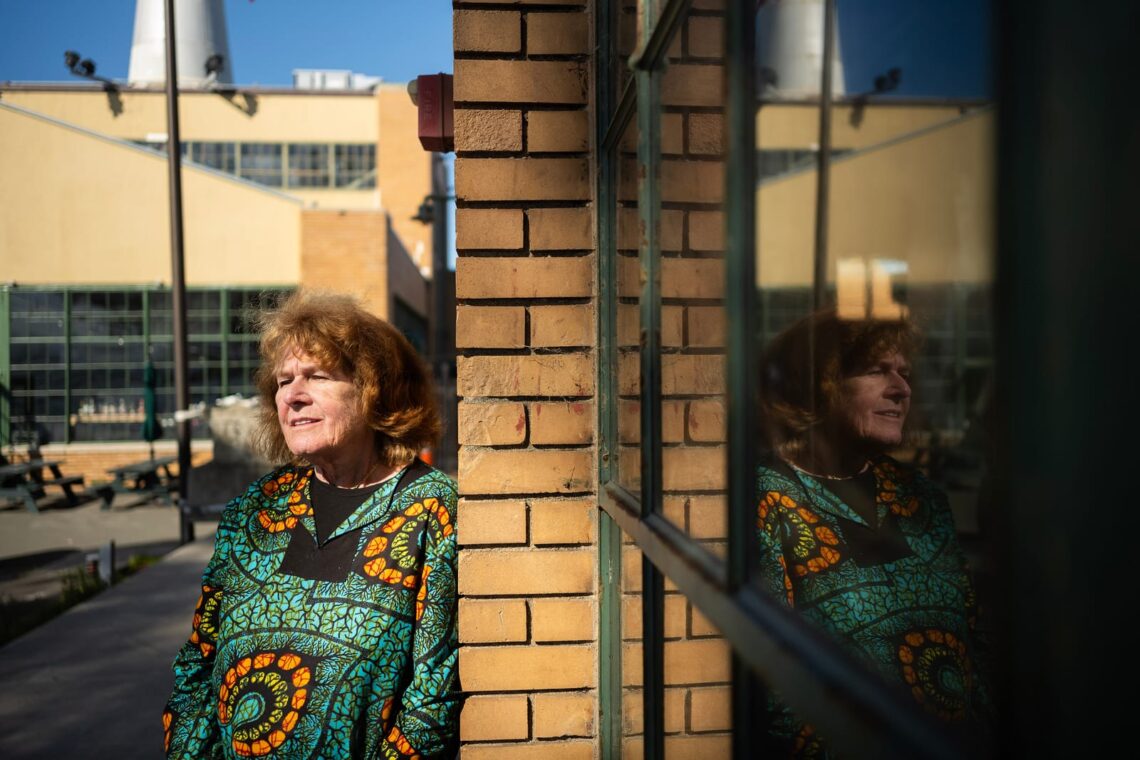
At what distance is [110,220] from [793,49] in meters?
19.2

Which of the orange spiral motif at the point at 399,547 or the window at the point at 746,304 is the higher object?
the window at the point at 746,304

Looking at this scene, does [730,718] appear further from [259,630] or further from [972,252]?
[259,630]

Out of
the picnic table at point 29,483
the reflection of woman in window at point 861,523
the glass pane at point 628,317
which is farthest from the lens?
the picnic table at point 29,483

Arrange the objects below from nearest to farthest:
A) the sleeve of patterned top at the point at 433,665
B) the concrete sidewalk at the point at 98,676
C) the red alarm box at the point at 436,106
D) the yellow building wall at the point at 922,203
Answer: the yellow building wall at the point at 922,203, the sleeve of patterned top at the point at 433,665, the red alarm box at the point at 436,106, the concrete sidewalk at the point at 98,676

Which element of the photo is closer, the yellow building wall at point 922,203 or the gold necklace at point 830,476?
the yellow building wall at point 922,203

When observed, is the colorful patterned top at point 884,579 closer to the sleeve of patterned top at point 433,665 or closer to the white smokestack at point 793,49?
the white smokestack at point 793,49

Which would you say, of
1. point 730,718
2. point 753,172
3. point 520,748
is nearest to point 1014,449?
point 753,172

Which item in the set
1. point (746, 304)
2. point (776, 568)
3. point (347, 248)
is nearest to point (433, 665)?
point (776, 568)

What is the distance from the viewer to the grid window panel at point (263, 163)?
84.5ft

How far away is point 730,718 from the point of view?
0.86m

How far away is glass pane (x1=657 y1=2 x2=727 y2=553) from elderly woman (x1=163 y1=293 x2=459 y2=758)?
3.58 ft

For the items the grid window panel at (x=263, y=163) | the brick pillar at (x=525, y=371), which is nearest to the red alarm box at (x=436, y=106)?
the brick pillar at (x=525, y=371)

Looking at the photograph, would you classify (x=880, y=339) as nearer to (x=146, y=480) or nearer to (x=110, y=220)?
(x=146, y=480)

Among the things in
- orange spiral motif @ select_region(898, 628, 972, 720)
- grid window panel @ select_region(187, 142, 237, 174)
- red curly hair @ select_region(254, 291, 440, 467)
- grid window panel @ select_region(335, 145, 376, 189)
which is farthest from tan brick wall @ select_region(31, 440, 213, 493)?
orange spiral motif @ select_region(898, 628, 972, 720)
